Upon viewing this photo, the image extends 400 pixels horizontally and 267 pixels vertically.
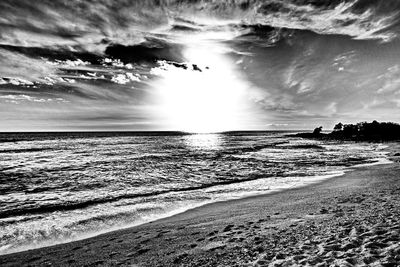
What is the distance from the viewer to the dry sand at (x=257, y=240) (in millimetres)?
5988

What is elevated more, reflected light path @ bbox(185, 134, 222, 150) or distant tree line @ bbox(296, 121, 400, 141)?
distant tree line @ bbox(296, 121, 400, 141)

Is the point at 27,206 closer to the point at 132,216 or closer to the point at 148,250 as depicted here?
the point at 132,216

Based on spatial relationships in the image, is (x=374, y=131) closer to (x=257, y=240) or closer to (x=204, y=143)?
(x=204, y=143)

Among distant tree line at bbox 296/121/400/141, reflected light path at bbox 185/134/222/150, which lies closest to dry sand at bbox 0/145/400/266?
reflected light path at bbox 185/134/222/150

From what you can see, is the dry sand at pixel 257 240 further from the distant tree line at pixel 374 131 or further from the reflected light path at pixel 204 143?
the distant tree line at pixel 374 131

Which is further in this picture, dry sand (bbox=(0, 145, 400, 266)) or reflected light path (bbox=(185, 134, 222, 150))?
reflected light path (bbox=(185, 134, 222, 150))

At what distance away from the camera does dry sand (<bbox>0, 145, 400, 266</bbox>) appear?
19.6 ft

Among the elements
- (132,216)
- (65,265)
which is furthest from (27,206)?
(65,265)

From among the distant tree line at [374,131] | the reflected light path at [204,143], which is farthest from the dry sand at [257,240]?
the distant tree line at [374,131]

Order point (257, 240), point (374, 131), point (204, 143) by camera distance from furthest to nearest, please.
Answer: point (374, 131)
point (204, 143)
point (257, 240)

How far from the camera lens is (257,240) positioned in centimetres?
732

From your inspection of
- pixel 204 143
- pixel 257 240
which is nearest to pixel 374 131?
pixel 204 143

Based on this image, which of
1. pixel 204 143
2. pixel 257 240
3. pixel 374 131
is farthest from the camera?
pixel 374 131

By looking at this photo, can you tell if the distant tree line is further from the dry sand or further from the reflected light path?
the dry sand
